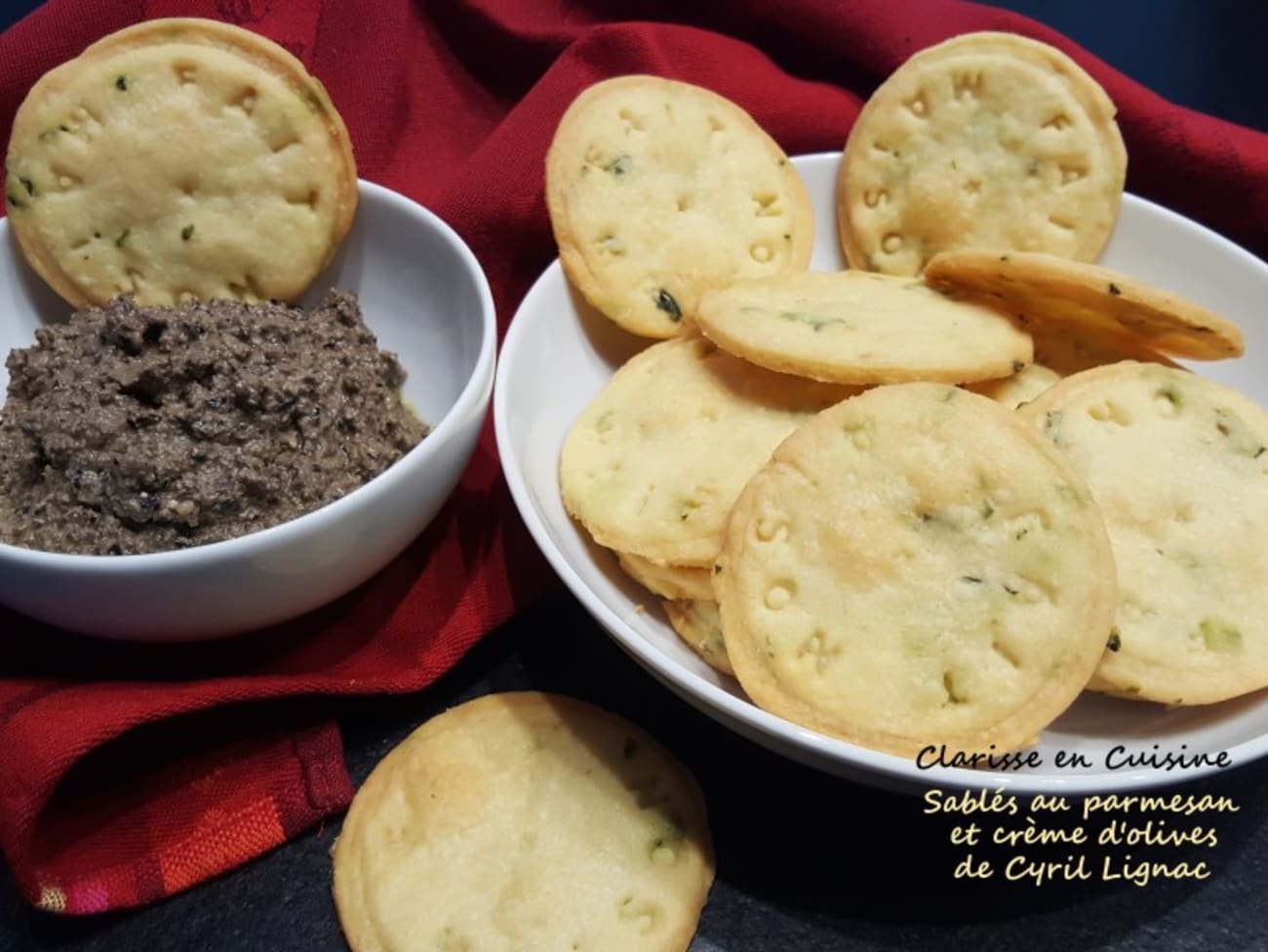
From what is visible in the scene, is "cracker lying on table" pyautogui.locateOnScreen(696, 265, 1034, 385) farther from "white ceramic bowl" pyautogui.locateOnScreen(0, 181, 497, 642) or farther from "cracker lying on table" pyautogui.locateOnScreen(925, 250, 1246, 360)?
"white ceramic bowl" pyautogui.locateOnScreen(0, 181, 497, 642)

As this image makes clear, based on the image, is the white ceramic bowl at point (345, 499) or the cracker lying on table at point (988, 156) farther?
the cracker lying on table at point (988, 156)

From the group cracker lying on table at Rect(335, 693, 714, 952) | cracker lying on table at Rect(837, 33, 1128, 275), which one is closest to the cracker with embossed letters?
cracker lying on table at Rect(335, 693, 714, 952)

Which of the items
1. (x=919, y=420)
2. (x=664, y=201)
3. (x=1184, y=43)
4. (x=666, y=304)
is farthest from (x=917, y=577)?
(x=1184, y=43)

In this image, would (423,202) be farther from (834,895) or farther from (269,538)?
(834,895)

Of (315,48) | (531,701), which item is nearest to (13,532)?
(531,701)

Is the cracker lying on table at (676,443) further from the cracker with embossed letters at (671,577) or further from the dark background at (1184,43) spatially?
the dark background at (1184,43)

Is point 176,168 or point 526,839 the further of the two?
point 176,168

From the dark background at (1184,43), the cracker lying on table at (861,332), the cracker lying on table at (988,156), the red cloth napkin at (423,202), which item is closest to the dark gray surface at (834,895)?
the red cloth napkin at (423,202)
